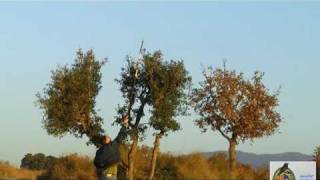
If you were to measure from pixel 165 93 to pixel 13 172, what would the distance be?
13.1 m

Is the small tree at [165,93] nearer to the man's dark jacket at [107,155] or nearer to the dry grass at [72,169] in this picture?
the dry grass at [72,169]

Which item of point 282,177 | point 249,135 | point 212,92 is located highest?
point 212,92

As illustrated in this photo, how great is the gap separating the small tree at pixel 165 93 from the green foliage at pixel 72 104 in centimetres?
320

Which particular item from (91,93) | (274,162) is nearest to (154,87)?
(91,93)

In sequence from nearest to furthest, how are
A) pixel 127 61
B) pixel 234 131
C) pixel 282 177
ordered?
pixel 282 177 < pixel 234 131 < pixel 127 61

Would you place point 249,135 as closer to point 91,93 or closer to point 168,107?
point 168,107

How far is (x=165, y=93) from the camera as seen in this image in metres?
38.6

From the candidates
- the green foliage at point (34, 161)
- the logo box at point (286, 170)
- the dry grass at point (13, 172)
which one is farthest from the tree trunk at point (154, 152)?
the green foliage at point (34, 161)

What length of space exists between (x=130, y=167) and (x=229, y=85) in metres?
6.89

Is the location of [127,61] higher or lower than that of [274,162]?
higher

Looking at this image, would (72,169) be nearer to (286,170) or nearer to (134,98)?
(134,98)

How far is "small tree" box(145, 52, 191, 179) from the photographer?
3828 centimetres

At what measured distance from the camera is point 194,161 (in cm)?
4009

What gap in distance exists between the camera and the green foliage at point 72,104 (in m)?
38.0
